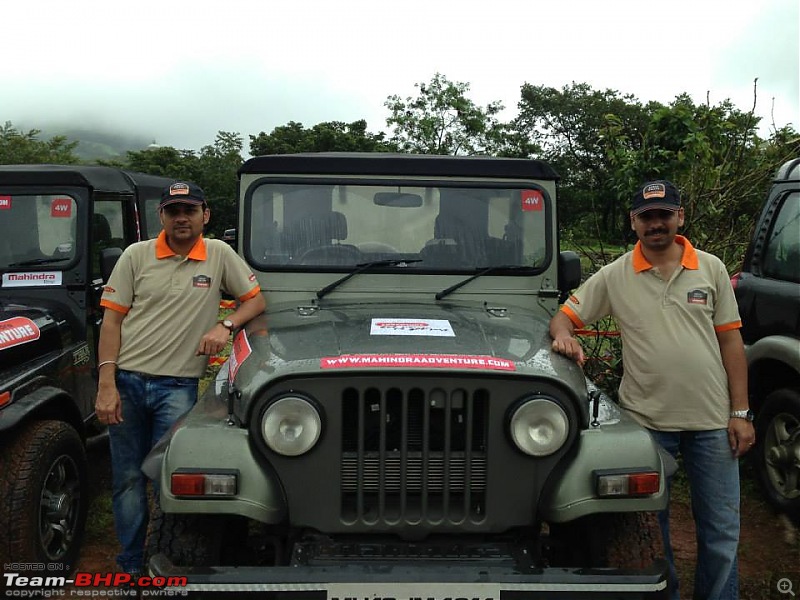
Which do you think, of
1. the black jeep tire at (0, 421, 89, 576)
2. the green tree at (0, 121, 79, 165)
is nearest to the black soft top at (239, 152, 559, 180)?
the black jeep tire at (0, 421, 89, 576)

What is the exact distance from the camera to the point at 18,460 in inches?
133

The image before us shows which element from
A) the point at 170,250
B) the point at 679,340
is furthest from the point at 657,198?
the point at 170,250

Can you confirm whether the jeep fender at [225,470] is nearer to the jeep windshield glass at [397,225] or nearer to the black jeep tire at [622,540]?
the black jeep tire at [622,540]

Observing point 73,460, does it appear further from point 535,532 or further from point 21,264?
point 535,532

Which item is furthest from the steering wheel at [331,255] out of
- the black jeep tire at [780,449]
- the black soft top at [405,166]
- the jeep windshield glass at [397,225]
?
the black jeep tire at [780,449]

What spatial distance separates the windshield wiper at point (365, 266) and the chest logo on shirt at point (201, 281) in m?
0.51

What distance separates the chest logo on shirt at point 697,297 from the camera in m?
2.95

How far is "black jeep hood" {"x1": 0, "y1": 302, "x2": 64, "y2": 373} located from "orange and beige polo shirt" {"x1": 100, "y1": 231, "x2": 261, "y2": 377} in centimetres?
65

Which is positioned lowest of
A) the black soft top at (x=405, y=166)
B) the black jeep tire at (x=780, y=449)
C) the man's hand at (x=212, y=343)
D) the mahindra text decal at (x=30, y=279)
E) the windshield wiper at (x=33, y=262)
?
the black jeep tire at (x=780, y=449)

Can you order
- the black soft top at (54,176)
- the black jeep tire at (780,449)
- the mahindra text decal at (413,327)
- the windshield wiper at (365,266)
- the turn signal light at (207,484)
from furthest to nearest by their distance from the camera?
the black soft top at (54,176)
the black jeep tire at (780,449)
the windshield wiper at (365,266)
the mahindra text decal at (413,327)
the turn signal light at (207,484)

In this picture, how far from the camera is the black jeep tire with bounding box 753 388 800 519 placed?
419cm

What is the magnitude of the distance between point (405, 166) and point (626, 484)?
1981 millimetres

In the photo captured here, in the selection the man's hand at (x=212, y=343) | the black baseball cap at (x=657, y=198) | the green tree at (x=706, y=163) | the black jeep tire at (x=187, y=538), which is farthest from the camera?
the green tree at (x=706, y=163)

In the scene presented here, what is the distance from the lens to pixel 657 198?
2.93 metres
